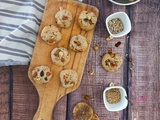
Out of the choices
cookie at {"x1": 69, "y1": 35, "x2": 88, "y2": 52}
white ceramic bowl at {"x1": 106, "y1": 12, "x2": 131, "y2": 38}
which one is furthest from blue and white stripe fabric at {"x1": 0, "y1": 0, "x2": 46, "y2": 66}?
white ceramic bowl at {"x1": 106, "y1": 12, "x2": 131, "y2": 38}

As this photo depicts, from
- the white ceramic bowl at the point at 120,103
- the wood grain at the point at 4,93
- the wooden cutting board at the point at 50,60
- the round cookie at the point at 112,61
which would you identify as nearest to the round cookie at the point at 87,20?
the wooden cutting board at the point at 50,60

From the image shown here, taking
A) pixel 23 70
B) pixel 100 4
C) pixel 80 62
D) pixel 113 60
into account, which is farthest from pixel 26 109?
pixel 100 4

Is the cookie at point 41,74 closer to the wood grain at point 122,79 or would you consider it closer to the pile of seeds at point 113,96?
the wood grain at point 122,79

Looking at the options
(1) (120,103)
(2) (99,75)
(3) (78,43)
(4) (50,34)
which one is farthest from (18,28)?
(1) (120,103)

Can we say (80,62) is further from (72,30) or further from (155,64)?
(155,64)

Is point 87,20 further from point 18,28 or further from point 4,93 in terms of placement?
point 4,93

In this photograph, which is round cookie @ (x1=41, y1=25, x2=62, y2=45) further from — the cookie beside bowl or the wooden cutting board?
the cookie beside bowl
